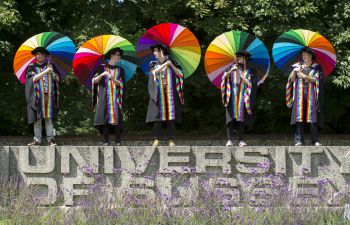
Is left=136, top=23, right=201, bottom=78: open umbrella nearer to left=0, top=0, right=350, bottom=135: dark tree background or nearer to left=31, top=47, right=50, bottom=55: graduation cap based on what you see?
left=31, top=47, right=50, bottom=55: graduation cap

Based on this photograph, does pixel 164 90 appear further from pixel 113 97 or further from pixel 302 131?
pixel 302 131

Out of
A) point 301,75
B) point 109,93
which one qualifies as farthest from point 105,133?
point 301,75

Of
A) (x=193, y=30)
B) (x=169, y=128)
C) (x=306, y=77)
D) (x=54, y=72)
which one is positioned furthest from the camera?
(x=193, y=30)

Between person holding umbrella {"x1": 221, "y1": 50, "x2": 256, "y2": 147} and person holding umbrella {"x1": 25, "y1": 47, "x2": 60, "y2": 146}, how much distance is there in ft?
8.44

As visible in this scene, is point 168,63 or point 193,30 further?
point 193,30

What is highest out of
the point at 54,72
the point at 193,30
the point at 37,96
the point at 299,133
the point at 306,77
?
the point at 193,30

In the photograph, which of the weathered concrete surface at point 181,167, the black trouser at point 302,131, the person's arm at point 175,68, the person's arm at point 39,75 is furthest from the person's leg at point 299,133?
the person's arm at point 39,75

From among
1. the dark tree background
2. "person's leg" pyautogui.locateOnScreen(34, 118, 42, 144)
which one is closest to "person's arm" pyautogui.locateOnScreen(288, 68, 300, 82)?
the dark tree background

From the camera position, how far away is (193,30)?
13.4 m

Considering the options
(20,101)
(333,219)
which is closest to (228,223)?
(333,219)

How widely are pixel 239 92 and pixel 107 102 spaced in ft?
6.44

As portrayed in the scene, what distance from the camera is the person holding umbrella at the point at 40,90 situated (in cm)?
871

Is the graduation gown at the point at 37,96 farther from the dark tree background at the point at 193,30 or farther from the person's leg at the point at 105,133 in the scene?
the dark tree background at the point at 193,30

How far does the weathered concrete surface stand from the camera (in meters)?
7.69
